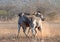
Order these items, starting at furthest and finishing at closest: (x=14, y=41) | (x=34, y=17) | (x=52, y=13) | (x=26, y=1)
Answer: (x=26, y=1) → (x=52, y=13) → (x=34, y=17) → (x=14, y=41)

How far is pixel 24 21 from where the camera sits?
1488cm

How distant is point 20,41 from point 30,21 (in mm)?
1289

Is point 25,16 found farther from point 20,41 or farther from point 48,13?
point 48,13

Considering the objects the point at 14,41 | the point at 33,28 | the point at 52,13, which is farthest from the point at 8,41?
the point at 52,13

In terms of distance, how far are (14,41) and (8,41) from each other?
0.28 meters

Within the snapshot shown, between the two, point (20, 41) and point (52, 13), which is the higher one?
point (20, 41)

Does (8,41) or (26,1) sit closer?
(8,41)

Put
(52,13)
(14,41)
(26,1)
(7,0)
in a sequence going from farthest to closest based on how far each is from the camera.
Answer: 1. (7,0)
2. (26,1)
3. (52,13)
4. (14,41)

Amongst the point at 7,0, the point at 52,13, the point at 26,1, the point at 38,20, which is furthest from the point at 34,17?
the point at 7,0

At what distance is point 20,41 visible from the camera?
43.9 feet

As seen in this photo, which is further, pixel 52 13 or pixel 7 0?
pixel 7 0

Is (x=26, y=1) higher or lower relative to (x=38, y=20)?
lower

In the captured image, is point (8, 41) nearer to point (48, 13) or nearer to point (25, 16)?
point (25, 16)

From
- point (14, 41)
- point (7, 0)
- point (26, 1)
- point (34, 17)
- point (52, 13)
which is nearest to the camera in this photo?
point (14, 41)
